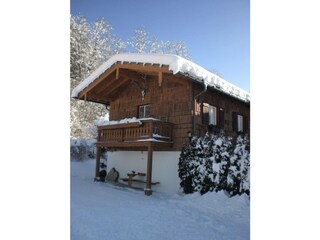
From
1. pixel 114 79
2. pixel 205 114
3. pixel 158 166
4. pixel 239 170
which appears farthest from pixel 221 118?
pixel 114 79

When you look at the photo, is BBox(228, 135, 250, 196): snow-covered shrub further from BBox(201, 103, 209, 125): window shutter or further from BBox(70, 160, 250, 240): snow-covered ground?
BBox(201, 103, 209, 125): window shutter

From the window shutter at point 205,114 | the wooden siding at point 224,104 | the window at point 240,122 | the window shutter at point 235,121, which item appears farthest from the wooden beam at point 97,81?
the window at point 240,122

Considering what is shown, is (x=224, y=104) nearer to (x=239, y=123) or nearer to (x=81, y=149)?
(x=239, y=123)

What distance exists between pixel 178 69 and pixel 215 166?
232 centimetres

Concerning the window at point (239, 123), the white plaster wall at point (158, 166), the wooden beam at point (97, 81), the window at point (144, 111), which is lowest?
the white plaster wall at point (158, 166)

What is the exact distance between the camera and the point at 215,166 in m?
6.46

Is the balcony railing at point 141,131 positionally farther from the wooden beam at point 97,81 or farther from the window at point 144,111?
the wooden beam at point 97,81

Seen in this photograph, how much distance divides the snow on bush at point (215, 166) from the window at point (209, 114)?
4.07 ft

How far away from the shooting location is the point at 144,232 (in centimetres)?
389

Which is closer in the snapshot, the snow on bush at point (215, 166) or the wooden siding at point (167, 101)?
the snow on bush at point (215, 166)

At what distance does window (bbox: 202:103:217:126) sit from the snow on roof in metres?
0.63

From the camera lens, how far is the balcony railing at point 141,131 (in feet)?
24.2

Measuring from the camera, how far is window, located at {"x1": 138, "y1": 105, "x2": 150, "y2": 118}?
9.13m
